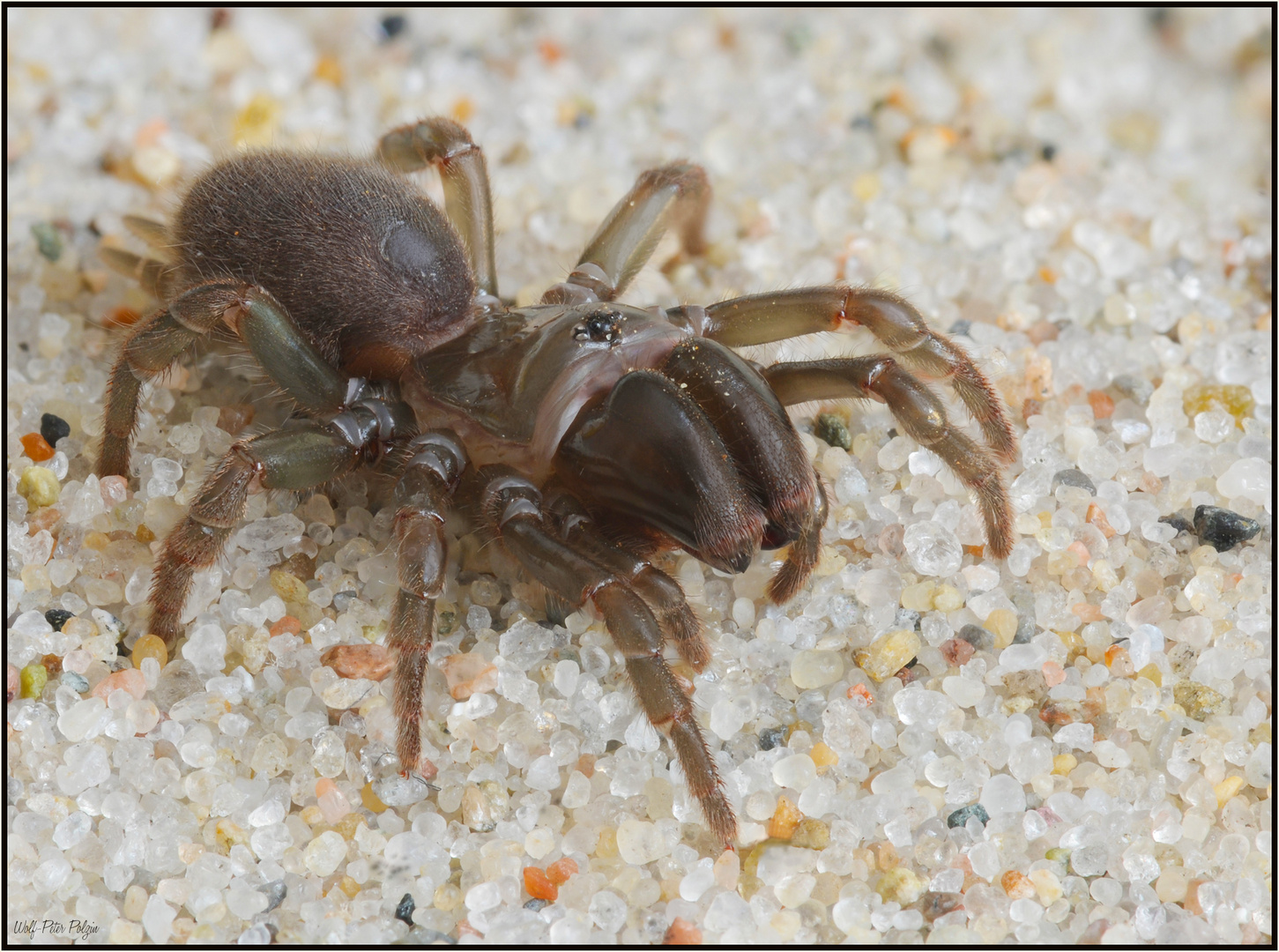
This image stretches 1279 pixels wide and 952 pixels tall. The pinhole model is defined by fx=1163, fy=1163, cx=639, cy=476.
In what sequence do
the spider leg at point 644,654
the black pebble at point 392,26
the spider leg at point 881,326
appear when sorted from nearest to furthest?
1. the spider leg at point 644,654
2. the spider leg at point 881,326
3. the black pebble at point 392,26

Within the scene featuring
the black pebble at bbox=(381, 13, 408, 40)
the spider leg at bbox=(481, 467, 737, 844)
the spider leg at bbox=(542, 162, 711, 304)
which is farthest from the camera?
the black pebble at bbox=(381, 13, 408, 40)

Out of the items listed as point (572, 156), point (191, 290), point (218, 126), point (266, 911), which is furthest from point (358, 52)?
point (266, 911)

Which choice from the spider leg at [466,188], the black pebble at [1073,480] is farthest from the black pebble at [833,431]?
the spider leg at [466,188]

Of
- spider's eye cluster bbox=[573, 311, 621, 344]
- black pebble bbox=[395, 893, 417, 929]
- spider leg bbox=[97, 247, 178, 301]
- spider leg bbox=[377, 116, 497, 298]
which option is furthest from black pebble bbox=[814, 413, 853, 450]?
spider leg bbox=[97, 247, 178, 301]

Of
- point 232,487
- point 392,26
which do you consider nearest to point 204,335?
point 232,487

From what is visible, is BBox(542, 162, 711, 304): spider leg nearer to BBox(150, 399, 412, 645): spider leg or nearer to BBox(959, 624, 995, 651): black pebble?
BBox(150, 399, 412, 645): spider leg

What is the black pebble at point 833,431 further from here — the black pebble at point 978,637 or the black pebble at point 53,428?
the black pebble at point 53,428

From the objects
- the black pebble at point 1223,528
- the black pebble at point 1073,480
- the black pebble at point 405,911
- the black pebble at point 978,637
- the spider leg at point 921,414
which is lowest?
the black pebble at point 405,911

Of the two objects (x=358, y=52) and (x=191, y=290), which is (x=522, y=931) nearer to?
(x=191, y=290)
